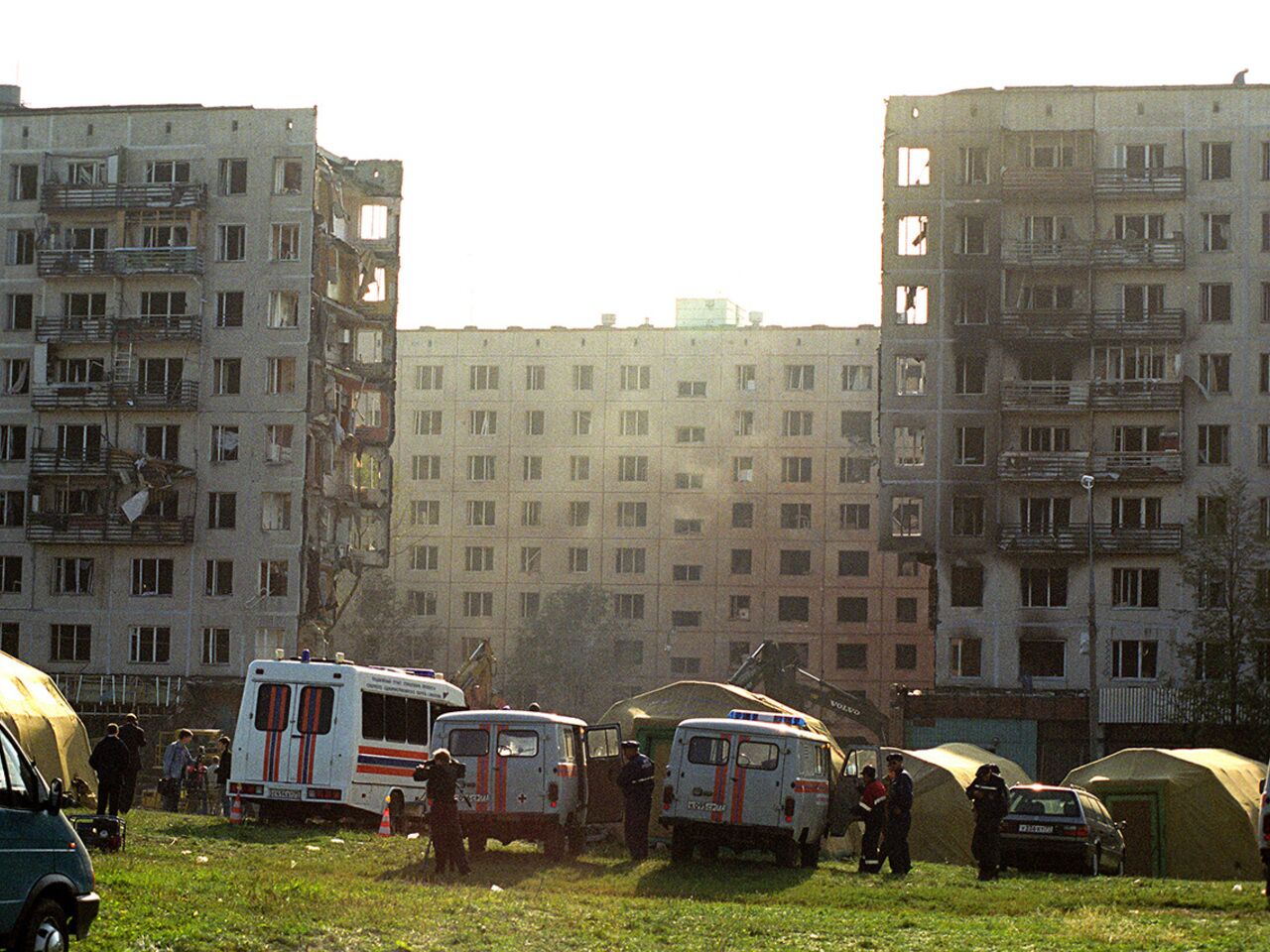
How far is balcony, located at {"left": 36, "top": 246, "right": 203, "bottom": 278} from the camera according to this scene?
278ft

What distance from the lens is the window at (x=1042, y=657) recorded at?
78.8 meters

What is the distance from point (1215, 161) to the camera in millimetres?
80500

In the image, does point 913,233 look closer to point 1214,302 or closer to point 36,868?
point 1214,302

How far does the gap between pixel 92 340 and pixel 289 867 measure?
2387 inches

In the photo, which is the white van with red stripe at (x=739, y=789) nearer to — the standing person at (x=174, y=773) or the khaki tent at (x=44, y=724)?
the khaki tent at (x=44, y=724)

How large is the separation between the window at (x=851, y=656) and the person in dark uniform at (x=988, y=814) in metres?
78.6

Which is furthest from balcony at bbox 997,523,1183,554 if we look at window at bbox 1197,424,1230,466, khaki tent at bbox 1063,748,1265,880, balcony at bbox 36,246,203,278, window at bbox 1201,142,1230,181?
balcony at bbox 36,246,203,278

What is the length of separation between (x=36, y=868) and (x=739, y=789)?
59.5ft

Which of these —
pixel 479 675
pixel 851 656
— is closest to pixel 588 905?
pixel 479 675

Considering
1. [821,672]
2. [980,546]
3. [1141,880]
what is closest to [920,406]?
[980,546]

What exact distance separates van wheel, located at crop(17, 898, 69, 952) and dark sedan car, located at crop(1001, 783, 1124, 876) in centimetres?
2284

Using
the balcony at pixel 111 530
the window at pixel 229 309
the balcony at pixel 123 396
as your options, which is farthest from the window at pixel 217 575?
the window at pixel 229 309

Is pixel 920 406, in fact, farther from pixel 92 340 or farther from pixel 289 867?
pixel 289 867

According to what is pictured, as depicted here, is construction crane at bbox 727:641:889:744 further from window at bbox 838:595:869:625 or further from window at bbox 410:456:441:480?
window at bbox 410:456:441:480
